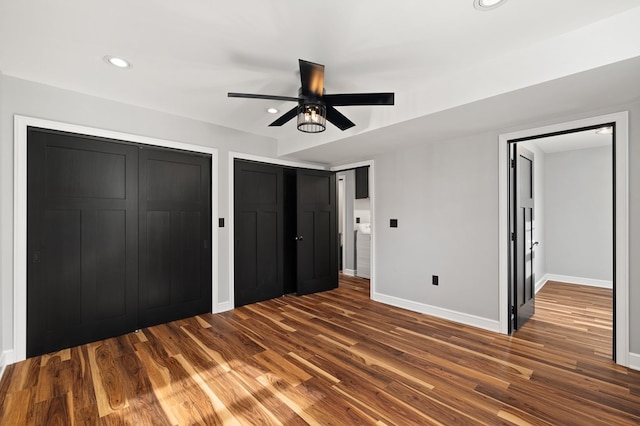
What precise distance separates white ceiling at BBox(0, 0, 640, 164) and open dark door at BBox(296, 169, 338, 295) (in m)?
2.04

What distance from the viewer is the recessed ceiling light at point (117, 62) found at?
225 centimetres

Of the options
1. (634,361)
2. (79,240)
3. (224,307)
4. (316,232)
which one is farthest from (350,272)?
(79,240)

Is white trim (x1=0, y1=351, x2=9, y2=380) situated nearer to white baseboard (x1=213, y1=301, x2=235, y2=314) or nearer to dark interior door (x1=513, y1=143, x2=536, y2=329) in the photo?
white baseboard (x1=213, y1=301, x2=235, y2=314)

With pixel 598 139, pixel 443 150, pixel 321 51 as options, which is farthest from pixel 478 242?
pixel 598 139

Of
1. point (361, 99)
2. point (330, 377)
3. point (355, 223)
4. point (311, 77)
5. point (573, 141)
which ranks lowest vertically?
point (330, 377)

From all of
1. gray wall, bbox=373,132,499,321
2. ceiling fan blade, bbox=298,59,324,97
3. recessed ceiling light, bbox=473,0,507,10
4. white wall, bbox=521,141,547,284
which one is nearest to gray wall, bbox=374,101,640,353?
gray wall, bbox=373,132,499,321

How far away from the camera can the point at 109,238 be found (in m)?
3.04

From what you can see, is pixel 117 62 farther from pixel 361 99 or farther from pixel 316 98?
pixel 361 99

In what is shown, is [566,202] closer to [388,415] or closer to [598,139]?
[598,139]

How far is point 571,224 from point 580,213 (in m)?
0.24

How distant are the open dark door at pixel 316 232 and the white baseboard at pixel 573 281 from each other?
3605 mm

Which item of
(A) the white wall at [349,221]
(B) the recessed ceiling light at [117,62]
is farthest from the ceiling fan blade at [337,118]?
(A) the white wall at [349,221]

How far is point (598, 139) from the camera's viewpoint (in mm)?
4586

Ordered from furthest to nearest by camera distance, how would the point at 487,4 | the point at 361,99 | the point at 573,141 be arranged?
the point at 573,141, the point at 361,99, the point at 487,4
